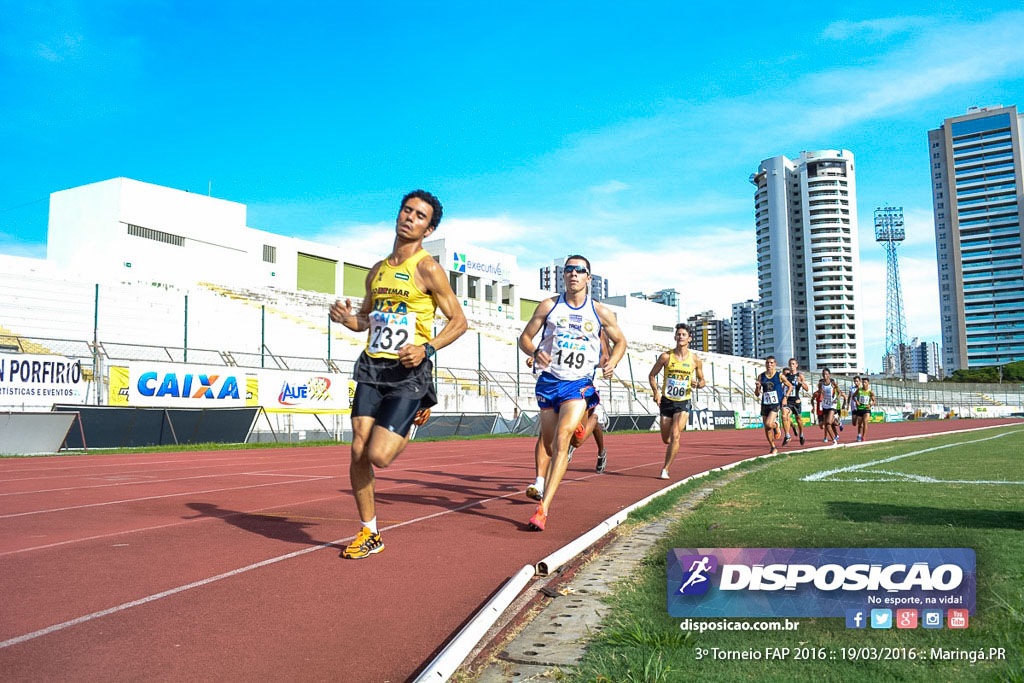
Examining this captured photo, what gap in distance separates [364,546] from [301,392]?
19.2 meters

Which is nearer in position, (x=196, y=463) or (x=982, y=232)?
(x=196, y=463)

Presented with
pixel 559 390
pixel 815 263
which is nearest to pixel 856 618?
pixel 559 390

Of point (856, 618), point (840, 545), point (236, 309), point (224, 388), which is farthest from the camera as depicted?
point (236, 309)

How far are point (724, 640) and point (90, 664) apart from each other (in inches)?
91.0

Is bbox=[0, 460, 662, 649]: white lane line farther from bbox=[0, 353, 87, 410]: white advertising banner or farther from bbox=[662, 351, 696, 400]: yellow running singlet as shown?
bbox=[0, 353, 87, 410]: white advertising banner

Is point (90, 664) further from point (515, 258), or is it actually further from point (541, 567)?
point (515, 258)

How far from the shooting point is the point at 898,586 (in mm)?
2578

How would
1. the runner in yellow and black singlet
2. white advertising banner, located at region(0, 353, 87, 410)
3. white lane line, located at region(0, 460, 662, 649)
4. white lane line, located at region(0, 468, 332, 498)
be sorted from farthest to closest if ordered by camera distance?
white advertising banner, located at region(0, 353, 87, 410), the runner in yellow and black singlet, white lane line, located at region(0, 468, 332, 498), white lane line, located at region(0, 460, 662, 649)

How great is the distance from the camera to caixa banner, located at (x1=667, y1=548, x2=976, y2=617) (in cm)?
259

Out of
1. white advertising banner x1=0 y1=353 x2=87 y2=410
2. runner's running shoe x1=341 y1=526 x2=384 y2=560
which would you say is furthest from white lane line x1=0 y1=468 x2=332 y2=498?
white advertising banner x1=0 y1=353 x2=87 y2=410

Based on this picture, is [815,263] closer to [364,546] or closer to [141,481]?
[141,481]

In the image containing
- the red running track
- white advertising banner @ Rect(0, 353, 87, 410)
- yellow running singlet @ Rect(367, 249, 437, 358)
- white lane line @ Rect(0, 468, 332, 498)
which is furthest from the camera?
white advertising banner @ Rect(0, 353, 87, 410)

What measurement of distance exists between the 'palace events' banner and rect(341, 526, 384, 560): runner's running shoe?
54.2 feet

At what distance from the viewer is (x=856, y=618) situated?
2.62 meters
